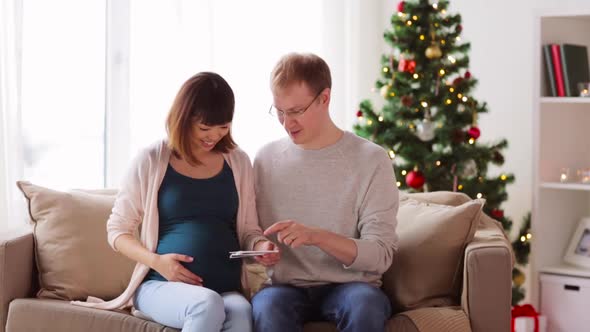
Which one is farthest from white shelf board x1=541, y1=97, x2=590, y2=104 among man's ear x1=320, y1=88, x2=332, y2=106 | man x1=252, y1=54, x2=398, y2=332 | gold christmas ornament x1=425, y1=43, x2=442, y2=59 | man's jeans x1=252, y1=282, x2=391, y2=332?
man's jeans x1=252, y1=282, x2=391, y2=332

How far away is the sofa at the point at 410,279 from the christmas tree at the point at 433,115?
3.49ft

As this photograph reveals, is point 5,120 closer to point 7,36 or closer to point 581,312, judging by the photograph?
point 7,36

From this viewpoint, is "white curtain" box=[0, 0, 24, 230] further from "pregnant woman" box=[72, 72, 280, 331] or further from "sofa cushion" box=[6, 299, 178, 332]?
"pregnant woman" box=[72, 72, 280, 331]

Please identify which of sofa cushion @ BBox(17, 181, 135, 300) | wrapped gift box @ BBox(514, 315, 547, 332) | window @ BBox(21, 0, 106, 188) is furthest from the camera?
wrapped gift box @ BBox(514, 315, 547, 332)

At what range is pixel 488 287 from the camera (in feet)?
8.51

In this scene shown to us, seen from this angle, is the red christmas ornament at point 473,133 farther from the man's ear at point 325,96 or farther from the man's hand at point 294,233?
the man's hand at point 294,233

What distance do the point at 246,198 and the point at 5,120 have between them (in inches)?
44.0

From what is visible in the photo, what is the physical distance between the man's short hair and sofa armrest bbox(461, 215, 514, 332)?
0.66 m

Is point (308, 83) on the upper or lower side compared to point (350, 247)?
upper

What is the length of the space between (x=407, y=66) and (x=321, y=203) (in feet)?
5.23

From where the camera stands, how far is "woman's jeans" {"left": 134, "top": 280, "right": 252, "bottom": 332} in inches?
89.4

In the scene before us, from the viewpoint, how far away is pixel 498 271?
2592 millimetres

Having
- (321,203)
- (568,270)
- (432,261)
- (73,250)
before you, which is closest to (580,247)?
(568,270)

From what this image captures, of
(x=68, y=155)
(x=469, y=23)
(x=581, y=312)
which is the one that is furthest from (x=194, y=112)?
(x=469, y=23)
